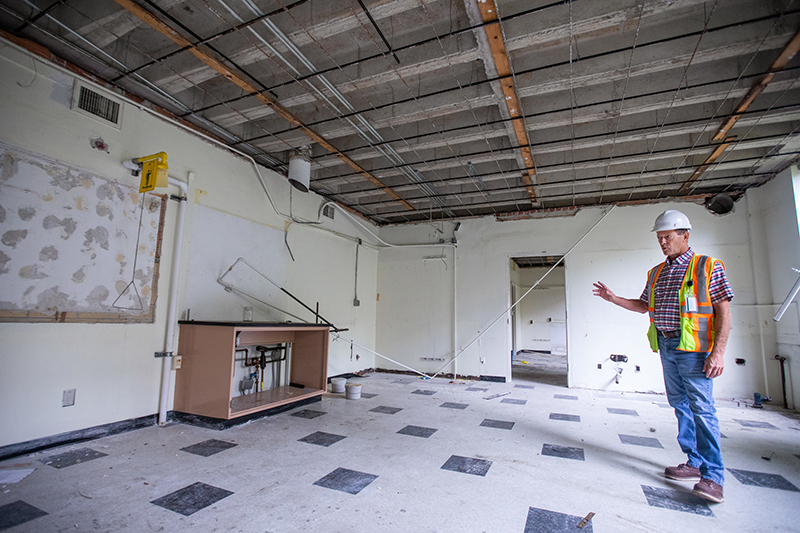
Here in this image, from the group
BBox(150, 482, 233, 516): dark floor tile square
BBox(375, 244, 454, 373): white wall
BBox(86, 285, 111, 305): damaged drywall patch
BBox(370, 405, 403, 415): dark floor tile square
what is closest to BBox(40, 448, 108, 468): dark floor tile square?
BBox(150, 482, 233, 516): dark floor tile square

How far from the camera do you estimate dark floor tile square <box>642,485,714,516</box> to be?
6.14 ft

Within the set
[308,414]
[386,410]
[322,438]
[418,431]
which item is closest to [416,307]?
[386,410]

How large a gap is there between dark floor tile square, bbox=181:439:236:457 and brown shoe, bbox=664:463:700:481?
111 inches

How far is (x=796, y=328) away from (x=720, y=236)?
4.48 ft

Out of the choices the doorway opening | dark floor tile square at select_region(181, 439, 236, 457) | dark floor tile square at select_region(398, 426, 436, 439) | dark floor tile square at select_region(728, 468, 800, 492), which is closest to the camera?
dark floor tile square at select_region(728, 468, 800, 492)

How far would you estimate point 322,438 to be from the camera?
288cm

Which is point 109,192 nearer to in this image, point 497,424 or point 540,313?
point 497,424

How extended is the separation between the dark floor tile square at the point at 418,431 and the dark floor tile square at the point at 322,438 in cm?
52

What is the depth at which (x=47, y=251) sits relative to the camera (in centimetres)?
259

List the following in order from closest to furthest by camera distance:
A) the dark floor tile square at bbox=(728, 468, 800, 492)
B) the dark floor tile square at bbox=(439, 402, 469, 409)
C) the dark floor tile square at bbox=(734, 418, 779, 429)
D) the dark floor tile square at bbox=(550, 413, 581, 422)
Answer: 1. the dark floor tile square at bbox=(728, 468, 800, 492)
2. the dark floor tile square at bbox=(734, 418, 779, 429)
3. the dark floor tile square at bbox=(550, 413, 581, 422)
4. the dark floor tile square at bbox=(439, 402, 469, 409)

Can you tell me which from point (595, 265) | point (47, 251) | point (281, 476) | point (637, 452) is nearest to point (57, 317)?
point (47, 251)

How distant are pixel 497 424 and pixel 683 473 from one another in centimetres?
143

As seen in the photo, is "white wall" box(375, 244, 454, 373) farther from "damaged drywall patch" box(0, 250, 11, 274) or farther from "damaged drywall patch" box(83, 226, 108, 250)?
"damaged drywall patch" box(0, 250, 11, 274)

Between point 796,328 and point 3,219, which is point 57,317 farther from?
point 796,328
